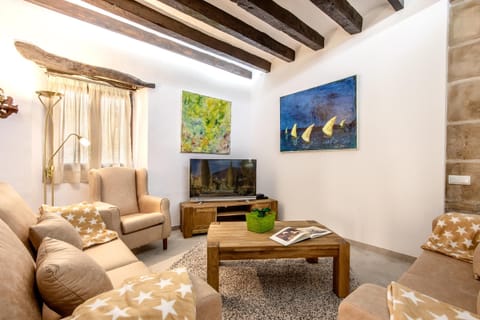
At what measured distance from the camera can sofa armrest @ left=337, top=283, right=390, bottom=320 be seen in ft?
2.54

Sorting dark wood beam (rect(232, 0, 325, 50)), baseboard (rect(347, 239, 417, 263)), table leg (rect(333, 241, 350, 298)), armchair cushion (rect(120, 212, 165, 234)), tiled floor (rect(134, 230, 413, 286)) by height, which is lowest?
tiled floor (rect(134, 230, 413, 286))

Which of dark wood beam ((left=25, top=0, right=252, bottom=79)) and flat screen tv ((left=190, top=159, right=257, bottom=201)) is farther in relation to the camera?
flat screen tv ((left=190, top=159, right=257, bottom=201))

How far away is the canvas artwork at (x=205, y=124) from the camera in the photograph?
3.60 meters

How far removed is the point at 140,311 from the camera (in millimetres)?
622

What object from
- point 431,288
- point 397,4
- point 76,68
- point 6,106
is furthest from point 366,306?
point 76,68

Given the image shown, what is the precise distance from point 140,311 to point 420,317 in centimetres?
86

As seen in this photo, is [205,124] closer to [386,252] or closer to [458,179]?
[386,252]

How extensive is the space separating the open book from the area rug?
0.43 metres

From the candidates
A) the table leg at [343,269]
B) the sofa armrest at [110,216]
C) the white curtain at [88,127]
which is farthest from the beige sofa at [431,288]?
the white curtain at [88,127]

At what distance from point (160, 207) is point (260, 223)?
4.31ft

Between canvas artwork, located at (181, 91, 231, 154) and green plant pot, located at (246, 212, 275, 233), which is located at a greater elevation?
canvas artwork, located at (181, 91, 231, 154)

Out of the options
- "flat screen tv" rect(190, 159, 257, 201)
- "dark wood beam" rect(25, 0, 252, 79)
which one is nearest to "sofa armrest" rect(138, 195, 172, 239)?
"flat screen tv" rect(190, 159, 257, 201)

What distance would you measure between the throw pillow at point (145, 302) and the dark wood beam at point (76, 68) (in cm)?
277

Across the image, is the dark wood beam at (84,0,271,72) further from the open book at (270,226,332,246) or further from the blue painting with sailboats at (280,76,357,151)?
the open book at (270,226,332,246)
